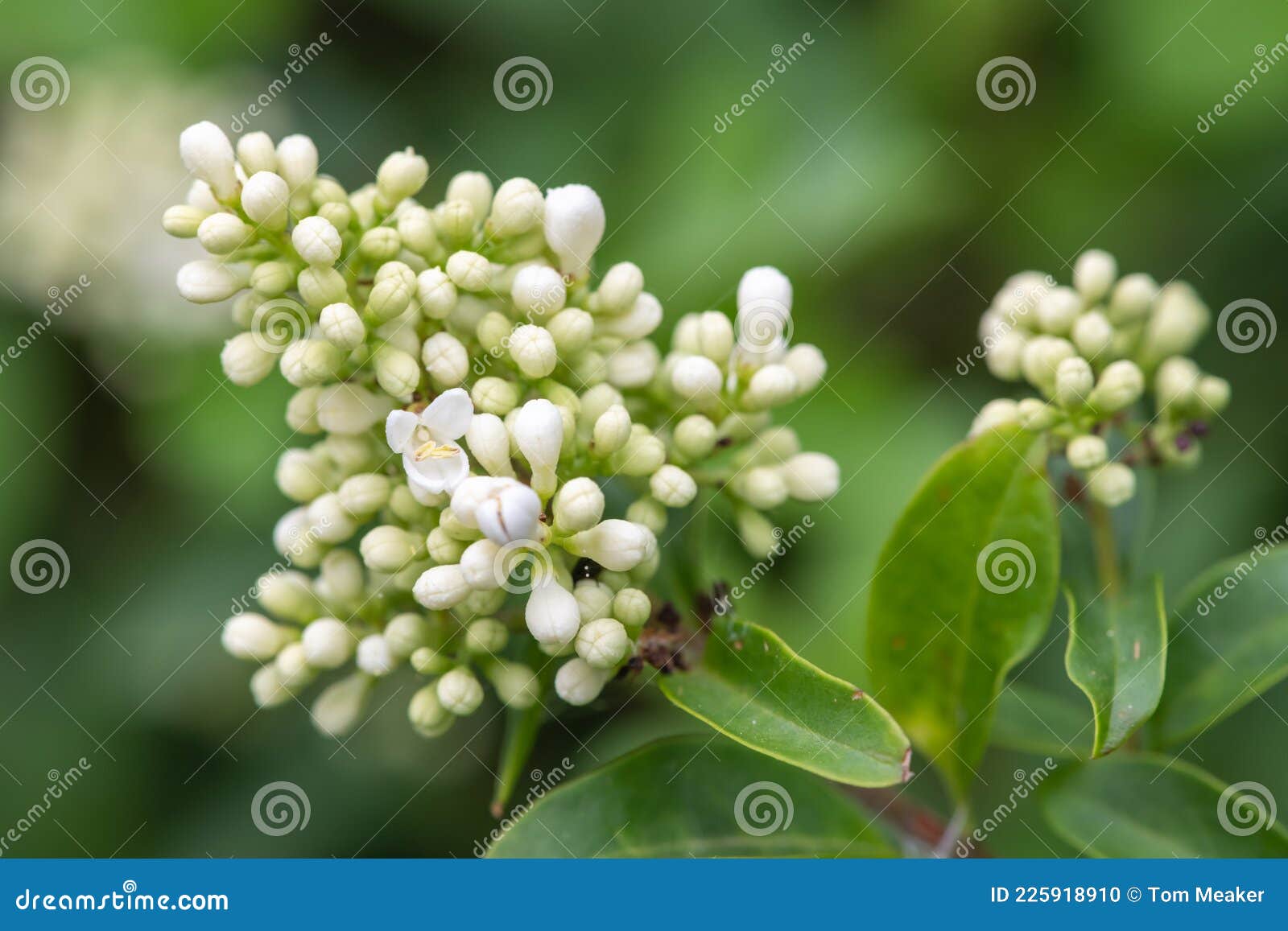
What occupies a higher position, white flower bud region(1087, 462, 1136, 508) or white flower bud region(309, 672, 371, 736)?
white flower bud region(1087, 462, 1136, 508)

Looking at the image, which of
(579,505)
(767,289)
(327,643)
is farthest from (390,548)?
(767,289)

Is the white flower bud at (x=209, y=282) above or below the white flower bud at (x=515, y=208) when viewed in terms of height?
below

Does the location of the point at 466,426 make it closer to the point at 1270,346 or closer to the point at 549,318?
the point at 549,318

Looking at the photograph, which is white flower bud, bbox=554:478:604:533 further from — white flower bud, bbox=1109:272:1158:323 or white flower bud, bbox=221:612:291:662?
white flower bud, bbox=1109:272:1158:323

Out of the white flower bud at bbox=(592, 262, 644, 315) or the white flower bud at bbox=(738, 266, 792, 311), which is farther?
the white flower bud at bbox=(738, 266, 792, 311)

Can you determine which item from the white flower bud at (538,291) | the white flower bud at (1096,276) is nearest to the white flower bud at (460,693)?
the white flower bud at (538,291)

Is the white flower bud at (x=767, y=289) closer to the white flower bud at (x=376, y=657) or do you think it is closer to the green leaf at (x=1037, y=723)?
the white flower bud at (x=376, y=657)

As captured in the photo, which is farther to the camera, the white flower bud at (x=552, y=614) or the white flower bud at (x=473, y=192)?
the white flower bud at (x=473, y=192)

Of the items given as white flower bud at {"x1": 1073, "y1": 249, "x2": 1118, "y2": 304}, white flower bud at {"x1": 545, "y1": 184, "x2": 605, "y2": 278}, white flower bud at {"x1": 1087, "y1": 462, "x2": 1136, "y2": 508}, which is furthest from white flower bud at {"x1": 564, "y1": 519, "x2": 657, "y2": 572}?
white flower bud at {"x1": 1073, "y1": 249, "x2": 1118, "y2": 304}
